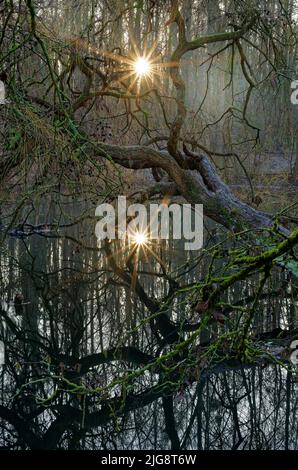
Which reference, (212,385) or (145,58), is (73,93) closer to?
(145,58)

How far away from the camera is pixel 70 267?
6.68 m

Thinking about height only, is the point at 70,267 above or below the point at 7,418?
above

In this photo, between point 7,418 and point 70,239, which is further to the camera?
point 70,239

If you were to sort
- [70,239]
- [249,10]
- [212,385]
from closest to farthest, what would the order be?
1. [212,385]
2. [249,10]
3. [70,239]

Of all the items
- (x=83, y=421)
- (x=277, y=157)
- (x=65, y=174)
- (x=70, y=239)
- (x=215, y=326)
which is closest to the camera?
(x=83, y=421)

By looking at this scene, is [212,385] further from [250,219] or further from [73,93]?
[73,93]

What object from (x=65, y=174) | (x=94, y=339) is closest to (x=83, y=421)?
(x=94, y=339)

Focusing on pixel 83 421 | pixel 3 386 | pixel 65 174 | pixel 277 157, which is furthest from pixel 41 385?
pixel 277 157

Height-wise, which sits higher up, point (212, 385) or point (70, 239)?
point (70, 239)

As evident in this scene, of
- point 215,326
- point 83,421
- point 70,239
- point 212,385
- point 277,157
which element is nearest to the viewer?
point 83,421

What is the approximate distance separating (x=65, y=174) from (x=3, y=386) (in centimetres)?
236

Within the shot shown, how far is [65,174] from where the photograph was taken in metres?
5.48

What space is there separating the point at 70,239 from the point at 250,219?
263cm

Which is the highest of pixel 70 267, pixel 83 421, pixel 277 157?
pixel 277 157
